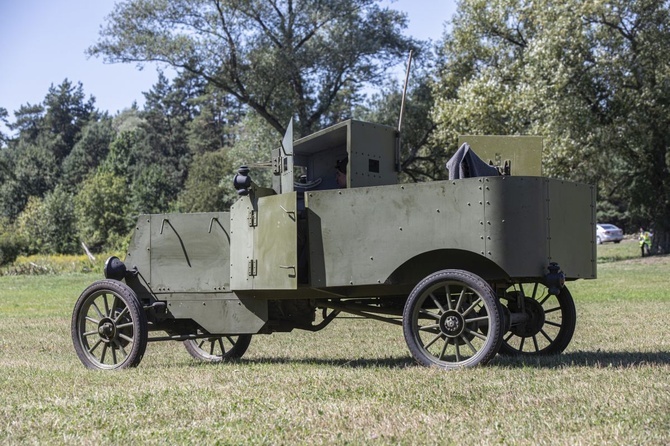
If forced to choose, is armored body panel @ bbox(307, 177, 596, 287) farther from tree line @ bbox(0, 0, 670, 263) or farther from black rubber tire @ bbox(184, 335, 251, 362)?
tree line @ bbox(0, 0, 670, 263)

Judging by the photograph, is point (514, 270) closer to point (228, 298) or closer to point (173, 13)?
point (228, 298)

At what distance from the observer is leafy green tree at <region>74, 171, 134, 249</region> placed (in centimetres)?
7594

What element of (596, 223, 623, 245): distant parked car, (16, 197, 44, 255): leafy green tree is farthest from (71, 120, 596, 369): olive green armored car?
(16, 197, 44, 255): leafy green tree

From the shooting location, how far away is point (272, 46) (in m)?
39.6

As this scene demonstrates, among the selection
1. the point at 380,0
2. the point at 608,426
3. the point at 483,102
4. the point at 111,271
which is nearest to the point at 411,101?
the point at 380,0

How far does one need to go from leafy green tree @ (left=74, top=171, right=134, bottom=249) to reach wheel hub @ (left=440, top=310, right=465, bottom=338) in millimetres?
68150

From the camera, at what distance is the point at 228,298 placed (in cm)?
984

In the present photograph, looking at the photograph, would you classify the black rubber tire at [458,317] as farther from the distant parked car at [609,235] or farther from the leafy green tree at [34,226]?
the leafy green tree at [34,226]

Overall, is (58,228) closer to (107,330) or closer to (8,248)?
(8,248)

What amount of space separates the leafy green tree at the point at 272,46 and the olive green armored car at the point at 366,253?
2926 cm

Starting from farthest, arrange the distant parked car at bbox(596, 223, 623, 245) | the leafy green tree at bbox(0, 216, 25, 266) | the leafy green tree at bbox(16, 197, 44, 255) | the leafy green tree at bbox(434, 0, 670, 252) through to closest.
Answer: the leafy green tree at bbox(16, 197, 44, 255), the distant parked car at bbox(596, 223, 623, 245), the leafy green tree at bbox(0, 216, 25, 266), the leafy green tree at bbox(434, 0, 670, 252)

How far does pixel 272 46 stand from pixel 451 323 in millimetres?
32510

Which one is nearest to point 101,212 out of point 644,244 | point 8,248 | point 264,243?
point 8,248

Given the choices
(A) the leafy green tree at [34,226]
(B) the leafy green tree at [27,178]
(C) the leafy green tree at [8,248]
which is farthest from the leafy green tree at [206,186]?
(C) the leafy green tree at [8,248]
